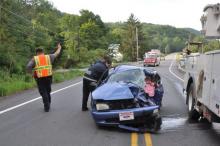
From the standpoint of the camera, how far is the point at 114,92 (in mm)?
9836

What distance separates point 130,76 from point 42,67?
2956 mm

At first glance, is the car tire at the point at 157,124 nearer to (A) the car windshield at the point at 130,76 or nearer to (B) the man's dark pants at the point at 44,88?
(A) the car windshield at the point at 130,76

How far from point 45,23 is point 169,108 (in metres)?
75.5

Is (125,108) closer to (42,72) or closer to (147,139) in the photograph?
(147,139)

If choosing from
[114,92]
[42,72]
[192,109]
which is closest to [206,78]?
[114,92]

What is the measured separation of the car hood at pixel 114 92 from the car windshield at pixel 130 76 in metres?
0.78

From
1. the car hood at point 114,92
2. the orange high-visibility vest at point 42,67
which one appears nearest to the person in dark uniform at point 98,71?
the orange high-visibility vest at point 42,67

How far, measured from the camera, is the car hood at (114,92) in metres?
9.60

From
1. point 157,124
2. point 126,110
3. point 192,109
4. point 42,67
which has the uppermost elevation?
point 42,67

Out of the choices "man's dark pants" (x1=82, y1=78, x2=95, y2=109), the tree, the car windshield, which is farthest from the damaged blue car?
the tree

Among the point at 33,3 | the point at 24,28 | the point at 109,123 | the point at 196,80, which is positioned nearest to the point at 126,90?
the point at 109,123

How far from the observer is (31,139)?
865 cm

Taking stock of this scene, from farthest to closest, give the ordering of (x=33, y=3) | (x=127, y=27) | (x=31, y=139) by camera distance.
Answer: (x=127, y=27)
(x=33, y=3)
(x=31, y=139)

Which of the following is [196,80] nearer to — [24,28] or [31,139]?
[31,139]
